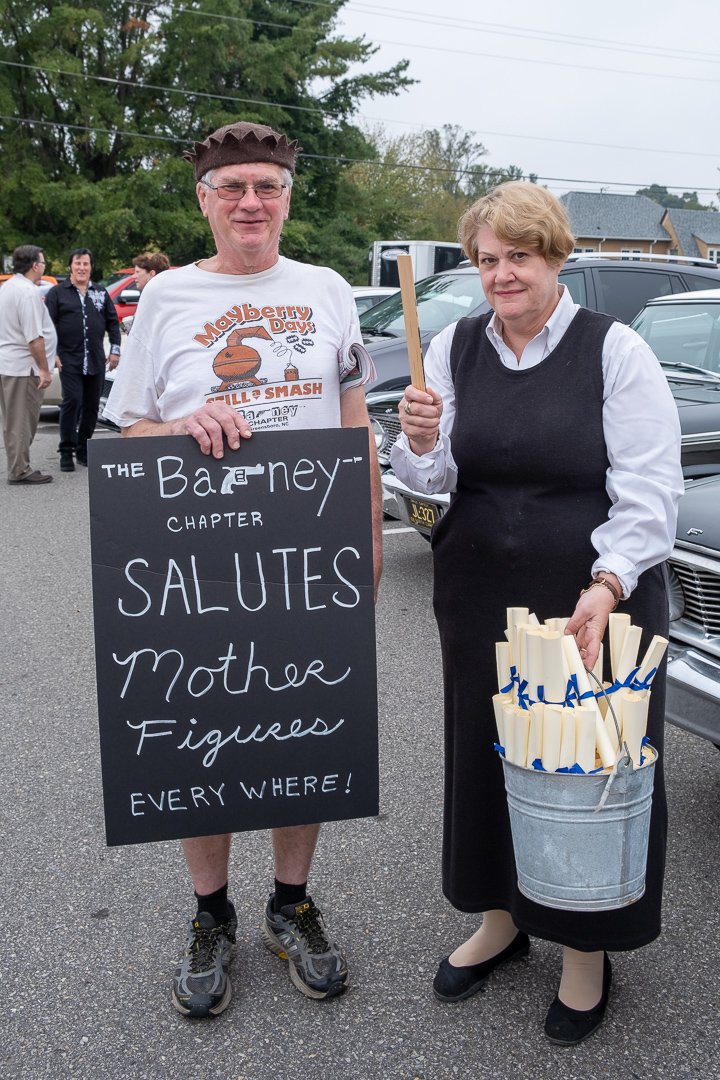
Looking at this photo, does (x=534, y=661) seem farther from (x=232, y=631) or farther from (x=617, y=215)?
(x=617, y=215)

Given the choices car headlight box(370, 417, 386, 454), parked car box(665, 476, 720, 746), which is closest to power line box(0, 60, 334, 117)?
car headlight box(370, 417, 386, 454)

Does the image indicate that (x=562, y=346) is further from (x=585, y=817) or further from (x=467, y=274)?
(x=467, y=274)

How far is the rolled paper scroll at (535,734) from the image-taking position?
211cm

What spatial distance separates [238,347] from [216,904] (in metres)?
1.46

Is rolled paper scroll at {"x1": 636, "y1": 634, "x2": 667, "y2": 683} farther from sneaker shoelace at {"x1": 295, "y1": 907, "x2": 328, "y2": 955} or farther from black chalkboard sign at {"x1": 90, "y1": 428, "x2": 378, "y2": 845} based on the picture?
sneaker shoelace at {"x1": 295, "y1": 907, "x2": 328, "y2": 955}

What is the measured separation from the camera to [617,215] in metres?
75.5

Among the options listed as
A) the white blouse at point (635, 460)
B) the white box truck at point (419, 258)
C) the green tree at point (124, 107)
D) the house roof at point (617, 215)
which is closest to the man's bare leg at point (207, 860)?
the white blouse at point (635, 460)

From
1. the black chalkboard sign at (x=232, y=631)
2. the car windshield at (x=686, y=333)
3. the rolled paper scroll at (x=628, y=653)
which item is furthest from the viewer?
the car windshield at (x=686, y=333)

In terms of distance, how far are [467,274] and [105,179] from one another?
2163 centimetres

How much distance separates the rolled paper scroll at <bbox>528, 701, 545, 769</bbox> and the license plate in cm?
344

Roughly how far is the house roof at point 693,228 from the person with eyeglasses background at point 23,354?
71110 millimetres

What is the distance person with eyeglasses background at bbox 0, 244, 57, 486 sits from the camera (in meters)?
9.18

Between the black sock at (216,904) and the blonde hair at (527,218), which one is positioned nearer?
the blonde hair at (527,218)

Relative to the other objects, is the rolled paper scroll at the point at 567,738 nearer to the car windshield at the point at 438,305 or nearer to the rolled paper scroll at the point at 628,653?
the rolled paper scroll at the point at 628,653
